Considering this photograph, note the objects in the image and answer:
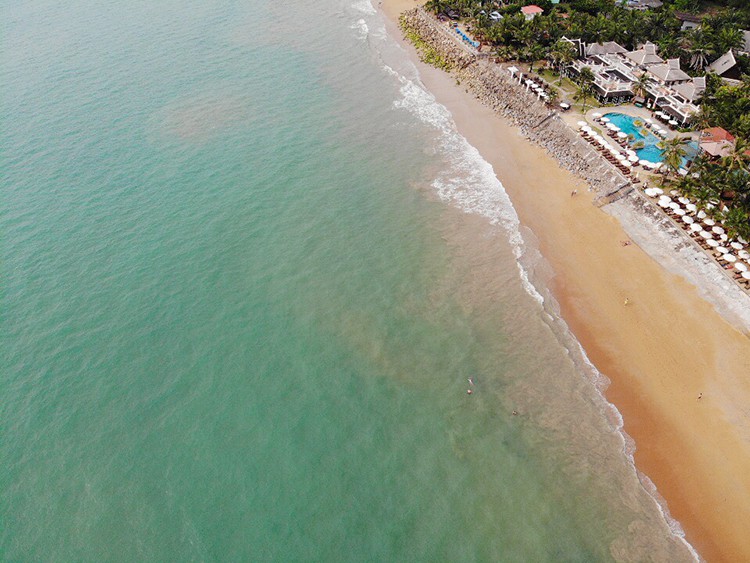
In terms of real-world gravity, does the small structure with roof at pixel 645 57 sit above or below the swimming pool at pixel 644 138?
above

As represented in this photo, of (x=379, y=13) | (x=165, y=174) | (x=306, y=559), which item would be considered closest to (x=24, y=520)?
(x=306, y=559)

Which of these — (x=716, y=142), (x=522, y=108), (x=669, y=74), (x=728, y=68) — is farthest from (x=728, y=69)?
(x=522, y=108)

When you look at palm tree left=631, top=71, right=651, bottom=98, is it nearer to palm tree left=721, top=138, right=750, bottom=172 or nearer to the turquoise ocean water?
palm tree left=721, top=138, right=750, bottom=172

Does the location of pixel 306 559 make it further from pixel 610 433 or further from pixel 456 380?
pixel 610 433

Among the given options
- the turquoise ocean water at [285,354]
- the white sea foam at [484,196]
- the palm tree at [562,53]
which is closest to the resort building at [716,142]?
the white sea foam at [484,196]

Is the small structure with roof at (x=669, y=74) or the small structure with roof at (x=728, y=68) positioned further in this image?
the small structure with roof at (x=728, y=68)

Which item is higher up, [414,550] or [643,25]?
[643,25]

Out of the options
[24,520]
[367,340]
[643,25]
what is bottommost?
[24,520]

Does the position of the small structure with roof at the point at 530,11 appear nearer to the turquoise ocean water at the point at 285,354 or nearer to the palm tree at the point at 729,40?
the turquoise ocean water at the point at 285,354
